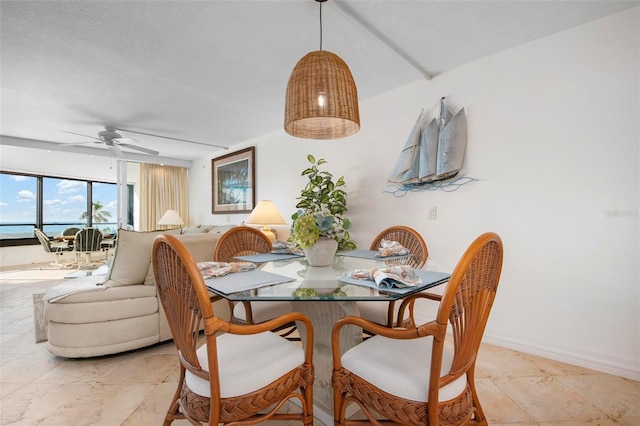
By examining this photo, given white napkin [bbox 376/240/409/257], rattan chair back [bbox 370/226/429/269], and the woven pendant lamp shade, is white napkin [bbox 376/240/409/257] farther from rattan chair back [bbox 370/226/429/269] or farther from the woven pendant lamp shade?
the woven pendant lamp shade

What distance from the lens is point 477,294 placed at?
39.6 inches

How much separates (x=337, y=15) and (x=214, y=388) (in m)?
2.12

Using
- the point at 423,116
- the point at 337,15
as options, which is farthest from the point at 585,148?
the point at 337,15

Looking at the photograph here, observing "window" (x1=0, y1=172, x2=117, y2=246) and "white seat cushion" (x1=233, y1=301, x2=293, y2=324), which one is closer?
"white seat cushion" (x1=233, y1=301, x2=293, y2=324)

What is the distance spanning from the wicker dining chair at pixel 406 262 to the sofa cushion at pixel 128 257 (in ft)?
5.50

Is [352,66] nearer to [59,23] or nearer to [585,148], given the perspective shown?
[585,148]

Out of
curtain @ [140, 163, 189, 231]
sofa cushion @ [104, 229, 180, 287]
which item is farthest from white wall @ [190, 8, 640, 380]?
curtain @ [140, 163, 189, 231]

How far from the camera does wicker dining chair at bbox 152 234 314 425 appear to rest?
949 millimetres

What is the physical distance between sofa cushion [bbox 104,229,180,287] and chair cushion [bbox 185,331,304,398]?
1.38 m

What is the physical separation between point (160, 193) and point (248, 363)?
6.75 m

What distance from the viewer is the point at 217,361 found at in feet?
3.22

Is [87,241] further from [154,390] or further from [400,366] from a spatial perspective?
[400,366]

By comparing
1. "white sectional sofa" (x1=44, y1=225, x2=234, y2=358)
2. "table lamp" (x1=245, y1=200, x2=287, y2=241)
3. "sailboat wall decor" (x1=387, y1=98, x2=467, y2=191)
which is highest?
"sailboat wall decor" (x1=387, y1=98, x2=467, y2=191)

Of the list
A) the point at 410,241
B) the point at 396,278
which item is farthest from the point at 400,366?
the point at 410,241
